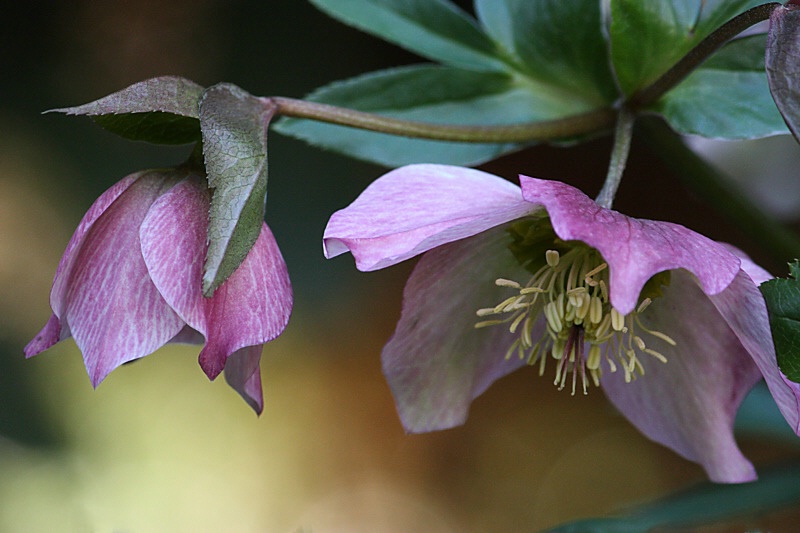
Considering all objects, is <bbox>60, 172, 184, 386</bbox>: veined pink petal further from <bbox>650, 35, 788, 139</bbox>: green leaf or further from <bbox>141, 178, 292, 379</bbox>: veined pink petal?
<bbox>650, 35, 788, 139</bbox>: green leaf

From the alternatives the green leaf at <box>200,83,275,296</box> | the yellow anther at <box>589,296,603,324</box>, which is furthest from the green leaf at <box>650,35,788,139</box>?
the green leaf at <box>200,83,275,296</box>

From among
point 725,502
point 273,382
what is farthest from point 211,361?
point 273,382

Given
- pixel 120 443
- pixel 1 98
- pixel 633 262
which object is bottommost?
pixel 120 443

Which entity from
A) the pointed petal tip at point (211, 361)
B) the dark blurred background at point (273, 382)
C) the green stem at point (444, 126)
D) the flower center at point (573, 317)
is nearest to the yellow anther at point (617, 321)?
Result: the flower center at point (573, 317)

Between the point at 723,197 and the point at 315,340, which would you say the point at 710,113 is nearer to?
the point at 723,197

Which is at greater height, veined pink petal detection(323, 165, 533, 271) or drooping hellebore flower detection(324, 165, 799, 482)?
veined pink petal detection(323, 165, 533, 271)

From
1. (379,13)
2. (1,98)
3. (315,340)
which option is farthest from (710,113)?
(1,98)

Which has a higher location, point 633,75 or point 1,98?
point 633,75

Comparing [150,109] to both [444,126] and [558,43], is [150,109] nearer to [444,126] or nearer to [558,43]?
[444,126]
